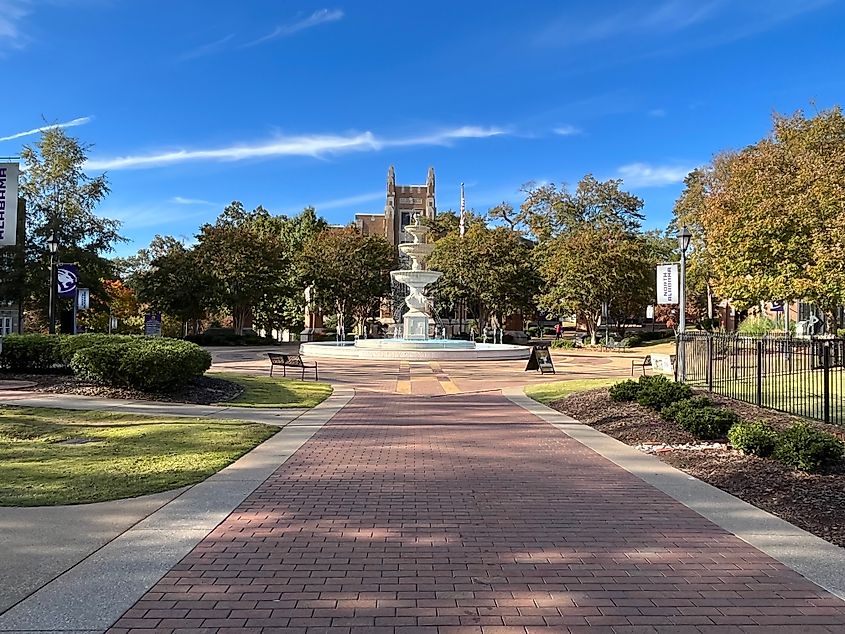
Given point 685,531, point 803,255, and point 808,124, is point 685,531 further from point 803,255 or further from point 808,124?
point 808,124

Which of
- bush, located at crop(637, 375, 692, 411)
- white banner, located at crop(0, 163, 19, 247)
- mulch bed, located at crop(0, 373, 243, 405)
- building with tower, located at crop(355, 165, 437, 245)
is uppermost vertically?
building with tower, located at crop(355, 165, 437, 245)

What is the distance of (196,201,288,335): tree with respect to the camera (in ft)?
156

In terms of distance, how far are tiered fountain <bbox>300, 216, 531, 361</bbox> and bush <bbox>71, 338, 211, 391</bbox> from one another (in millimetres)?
15658

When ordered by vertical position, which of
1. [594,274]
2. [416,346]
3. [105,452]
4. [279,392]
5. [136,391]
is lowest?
[279,392]

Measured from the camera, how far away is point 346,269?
51969mm

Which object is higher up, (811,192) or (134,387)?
(811,192)

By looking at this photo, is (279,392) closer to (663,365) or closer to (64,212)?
(663,365)

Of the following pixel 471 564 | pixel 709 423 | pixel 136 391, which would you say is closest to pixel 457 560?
pixel 471 564

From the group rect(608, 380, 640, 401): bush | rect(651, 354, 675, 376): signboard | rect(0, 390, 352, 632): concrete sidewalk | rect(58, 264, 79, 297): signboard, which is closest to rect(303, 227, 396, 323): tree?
rect(58, 264, 79, 297): signboard

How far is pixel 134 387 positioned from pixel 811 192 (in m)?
24.1

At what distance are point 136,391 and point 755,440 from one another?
11.6m

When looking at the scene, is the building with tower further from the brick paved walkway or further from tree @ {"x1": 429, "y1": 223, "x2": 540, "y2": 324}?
the brick paved walkway

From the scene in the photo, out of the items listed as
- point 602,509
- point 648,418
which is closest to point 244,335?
point 648,418

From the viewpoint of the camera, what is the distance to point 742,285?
30.0 meters
